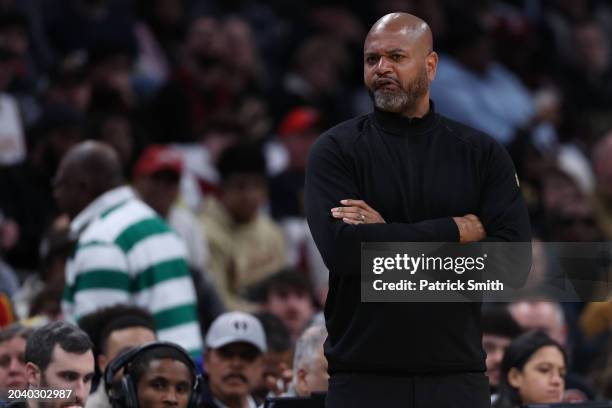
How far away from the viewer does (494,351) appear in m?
7.74

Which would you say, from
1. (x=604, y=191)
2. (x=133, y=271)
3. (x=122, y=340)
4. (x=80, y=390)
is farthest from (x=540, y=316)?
(x=80, y=390)

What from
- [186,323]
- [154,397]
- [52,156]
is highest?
[52,156]

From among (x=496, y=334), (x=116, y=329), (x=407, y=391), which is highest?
(x=496, y=334)

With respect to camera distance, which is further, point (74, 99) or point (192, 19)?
point (192, 19)

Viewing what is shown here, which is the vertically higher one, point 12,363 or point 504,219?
point 504,219

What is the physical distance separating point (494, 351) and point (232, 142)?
12.9ft

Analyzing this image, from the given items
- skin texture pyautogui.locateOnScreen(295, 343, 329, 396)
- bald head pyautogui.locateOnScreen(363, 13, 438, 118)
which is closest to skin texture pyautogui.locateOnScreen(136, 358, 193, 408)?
skin texture pyautogui.locateOnScreen(295, 343, 329, 396)

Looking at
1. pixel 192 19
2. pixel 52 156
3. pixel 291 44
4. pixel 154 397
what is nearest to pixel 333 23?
pixel 291 44

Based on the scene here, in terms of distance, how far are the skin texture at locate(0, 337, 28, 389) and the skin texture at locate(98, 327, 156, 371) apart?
1.14 feet

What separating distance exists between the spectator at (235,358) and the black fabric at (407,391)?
2261 mm

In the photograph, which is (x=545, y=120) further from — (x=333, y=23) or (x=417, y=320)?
(x=417, y=320)

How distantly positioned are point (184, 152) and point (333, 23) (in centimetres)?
318

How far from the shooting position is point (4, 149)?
32.7ft

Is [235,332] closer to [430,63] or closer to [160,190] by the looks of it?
[160,190]
